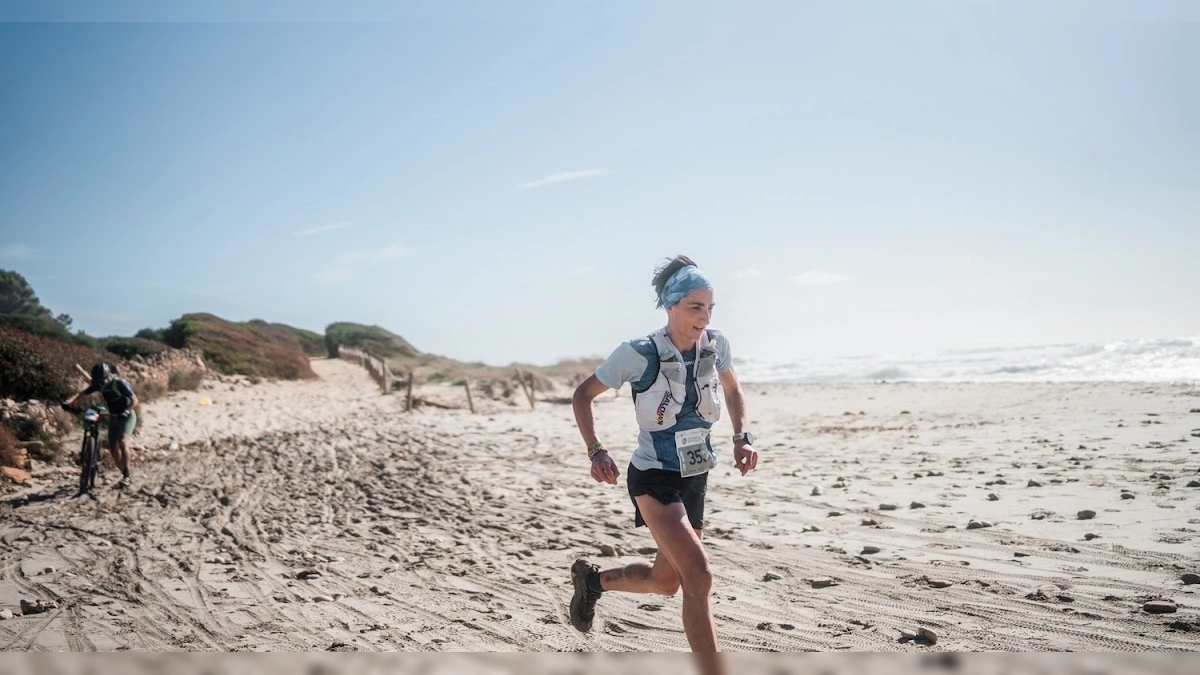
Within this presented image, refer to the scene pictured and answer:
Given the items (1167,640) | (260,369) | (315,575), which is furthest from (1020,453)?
(260,369)

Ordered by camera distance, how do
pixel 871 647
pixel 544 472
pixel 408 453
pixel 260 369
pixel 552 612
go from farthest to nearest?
pixel 260 369 < pixel 408 453 < pixel 544 472 < pixel 552 612 < pixel 871 647

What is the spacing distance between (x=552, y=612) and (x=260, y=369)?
2886 cm

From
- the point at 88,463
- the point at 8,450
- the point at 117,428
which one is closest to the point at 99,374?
the point at 117,428

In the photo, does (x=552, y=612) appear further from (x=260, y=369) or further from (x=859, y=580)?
(x=260, y=369)

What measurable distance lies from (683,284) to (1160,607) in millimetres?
3455

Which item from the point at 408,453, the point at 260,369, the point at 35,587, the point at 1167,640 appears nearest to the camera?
the point at 1167,640

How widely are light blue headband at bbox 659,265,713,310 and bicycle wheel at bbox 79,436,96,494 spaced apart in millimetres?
10620

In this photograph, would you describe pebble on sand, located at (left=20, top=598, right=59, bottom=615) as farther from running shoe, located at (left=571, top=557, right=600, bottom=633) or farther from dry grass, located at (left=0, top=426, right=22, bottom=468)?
dry grass, located at (left=0, top=426, right=22, bottom=468)

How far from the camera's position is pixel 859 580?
18.2 feet

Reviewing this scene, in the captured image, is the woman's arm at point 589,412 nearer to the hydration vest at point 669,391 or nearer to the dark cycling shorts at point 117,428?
the hydration vest at point 669,391

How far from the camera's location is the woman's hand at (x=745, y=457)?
3.85 meters

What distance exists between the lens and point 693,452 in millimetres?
3748

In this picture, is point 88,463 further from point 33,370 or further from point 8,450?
point 33,370

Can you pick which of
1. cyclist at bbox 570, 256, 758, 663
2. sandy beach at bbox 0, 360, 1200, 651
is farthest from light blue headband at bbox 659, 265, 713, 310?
sandy beach at bbox 0, 360, 1200, 651
